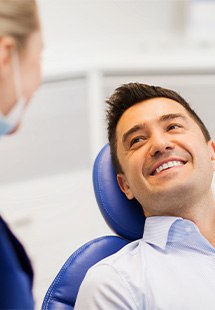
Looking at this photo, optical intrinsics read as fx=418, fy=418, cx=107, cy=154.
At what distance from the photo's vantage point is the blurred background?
1.18 metres

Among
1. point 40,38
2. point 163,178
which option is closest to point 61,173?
point 163,178

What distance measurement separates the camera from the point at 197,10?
185 cm

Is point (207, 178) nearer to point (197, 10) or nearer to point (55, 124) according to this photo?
point (55, 124)

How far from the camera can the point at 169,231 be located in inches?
41.7

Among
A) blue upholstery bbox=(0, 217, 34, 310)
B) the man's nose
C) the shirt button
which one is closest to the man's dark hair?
the man's nose

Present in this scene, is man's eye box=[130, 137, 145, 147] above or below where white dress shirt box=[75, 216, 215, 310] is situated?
above

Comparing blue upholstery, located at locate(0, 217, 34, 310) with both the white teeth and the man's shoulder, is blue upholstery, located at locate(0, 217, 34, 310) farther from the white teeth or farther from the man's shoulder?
the white teeth

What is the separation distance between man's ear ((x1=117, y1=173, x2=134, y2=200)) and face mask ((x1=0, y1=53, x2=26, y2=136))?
1.92 ft

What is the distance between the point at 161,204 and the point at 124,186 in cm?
12

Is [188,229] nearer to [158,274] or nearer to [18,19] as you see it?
[158,274]

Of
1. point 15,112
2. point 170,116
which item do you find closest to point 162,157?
point 170,116

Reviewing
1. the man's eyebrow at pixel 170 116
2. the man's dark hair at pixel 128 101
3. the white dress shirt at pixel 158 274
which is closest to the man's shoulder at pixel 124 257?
the white dress shirt at pixel 158 274

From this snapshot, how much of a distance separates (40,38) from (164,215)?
663 mm

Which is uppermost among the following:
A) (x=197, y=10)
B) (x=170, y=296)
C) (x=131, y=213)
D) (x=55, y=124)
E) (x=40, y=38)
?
(x=197, y=10)
